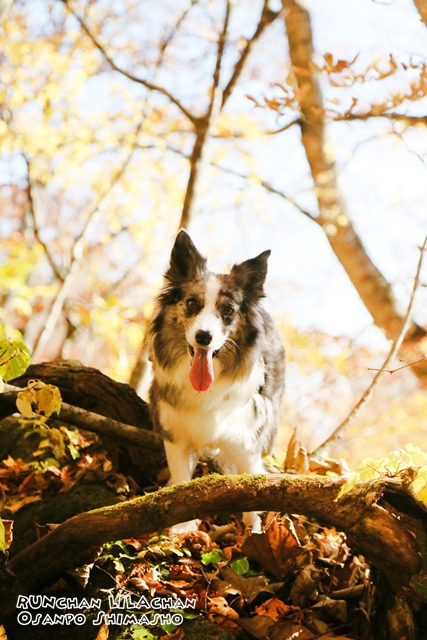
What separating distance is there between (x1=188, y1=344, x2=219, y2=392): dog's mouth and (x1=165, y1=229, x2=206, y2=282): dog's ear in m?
0.58

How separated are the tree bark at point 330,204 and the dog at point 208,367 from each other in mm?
2862

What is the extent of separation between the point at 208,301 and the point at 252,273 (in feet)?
1.46

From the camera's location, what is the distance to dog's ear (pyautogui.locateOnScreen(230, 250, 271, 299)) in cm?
338

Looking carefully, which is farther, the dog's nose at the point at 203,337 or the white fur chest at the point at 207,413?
the white fur chest at the point at 207,413

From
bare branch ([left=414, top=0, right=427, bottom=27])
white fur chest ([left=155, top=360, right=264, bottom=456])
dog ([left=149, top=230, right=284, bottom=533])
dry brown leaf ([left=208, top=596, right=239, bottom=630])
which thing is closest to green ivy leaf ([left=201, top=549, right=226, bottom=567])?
dry brown leaf ([left=208, top=596, right=239, bottom=630])

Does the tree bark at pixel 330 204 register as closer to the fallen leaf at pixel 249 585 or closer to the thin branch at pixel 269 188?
the thin branch at pixel 269 188

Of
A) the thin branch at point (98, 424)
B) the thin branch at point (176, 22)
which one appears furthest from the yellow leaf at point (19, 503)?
the thin branch at point (176, 22)

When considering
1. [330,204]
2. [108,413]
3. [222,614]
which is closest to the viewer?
[222,614]

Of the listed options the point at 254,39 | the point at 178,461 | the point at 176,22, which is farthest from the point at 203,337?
the point at 176,22

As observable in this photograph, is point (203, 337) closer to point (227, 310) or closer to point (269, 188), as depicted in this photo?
point (227, 310)

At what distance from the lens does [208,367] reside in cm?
301

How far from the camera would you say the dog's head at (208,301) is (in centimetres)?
298

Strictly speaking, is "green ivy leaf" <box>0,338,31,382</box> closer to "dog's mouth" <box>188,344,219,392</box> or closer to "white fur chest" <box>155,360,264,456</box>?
"dog's mouth" <box>188,344,219,392</box>

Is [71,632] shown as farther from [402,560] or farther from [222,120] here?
[222,120]
